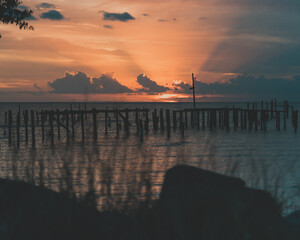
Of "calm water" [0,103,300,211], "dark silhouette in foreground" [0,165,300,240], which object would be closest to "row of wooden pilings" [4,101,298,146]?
"calm water" [0,103,300,211]

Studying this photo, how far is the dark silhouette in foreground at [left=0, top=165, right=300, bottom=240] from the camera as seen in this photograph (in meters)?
4.14

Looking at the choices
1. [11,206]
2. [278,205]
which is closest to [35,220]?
[11,206]

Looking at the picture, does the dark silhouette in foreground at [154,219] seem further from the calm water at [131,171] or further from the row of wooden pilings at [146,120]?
the row of wooden pilings at [146,120]

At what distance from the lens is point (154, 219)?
4.41m

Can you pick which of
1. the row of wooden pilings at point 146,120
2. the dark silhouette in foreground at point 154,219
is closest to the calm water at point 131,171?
the dark silhouette in foreground at point 154,219

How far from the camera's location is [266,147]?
93.5ft

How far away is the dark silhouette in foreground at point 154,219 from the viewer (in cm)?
414

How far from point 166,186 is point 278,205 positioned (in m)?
1.86

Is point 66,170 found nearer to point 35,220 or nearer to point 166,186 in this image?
point 35,220

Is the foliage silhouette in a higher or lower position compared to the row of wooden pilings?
higher

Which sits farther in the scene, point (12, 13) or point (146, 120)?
point (146, 120)

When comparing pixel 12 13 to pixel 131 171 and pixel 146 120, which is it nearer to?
→ pixel 131 171

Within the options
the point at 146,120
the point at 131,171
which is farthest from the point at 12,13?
the point at 146,120

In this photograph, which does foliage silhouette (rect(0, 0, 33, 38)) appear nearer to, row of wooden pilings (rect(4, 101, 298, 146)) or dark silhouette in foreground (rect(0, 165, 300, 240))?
dark silhouette in foreground (rect(0, 165, 300, 240))
